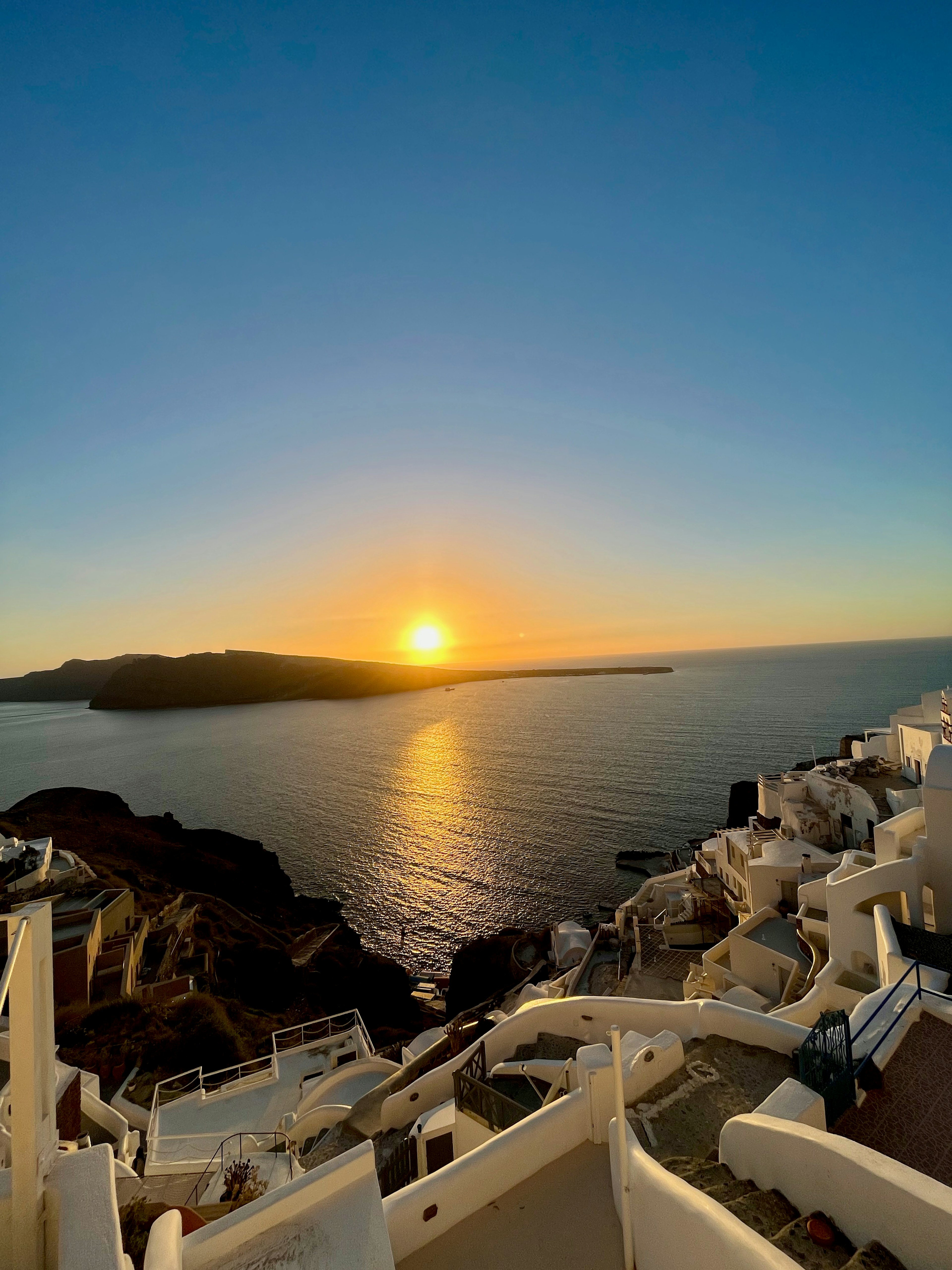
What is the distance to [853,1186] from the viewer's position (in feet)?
13.9

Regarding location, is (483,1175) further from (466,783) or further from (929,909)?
(466,783)

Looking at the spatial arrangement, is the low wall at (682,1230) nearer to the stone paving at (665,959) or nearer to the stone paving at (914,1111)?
the stone paving at (914,1111)

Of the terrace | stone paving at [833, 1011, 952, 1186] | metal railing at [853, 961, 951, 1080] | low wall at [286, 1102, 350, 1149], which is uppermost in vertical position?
metal railing at [853, 961, 951, 1080]

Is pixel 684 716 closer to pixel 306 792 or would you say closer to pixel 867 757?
pixel 306 792

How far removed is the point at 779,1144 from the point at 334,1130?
10286 millimetres

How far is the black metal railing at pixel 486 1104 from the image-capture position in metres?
8.08

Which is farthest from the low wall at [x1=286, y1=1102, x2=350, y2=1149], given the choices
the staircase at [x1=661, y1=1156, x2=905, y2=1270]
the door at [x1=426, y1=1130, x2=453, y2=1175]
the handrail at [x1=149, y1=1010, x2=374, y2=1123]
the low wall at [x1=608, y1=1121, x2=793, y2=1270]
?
the low wall at [x1=608, y1=1121, x2=793, y2=1270]

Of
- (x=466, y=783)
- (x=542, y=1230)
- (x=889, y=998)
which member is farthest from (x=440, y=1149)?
(x=466, y=783)

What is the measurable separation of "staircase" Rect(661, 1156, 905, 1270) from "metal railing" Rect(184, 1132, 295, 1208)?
31.6ft

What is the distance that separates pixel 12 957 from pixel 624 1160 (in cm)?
435

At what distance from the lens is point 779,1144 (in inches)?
193

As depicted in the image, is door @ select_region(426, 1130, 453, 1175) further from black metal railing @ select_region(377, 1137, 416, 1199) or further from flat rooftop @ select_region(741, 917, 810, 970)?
flat rooftop @ select_region(741, 917, 810, 970)

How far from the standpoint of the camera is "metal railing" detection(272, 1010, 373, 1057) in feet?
67.7

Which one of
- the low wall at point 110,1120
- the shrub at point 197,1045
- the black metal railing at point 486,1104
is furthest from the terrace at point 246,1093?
the black metal railing at point 486,1104
